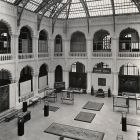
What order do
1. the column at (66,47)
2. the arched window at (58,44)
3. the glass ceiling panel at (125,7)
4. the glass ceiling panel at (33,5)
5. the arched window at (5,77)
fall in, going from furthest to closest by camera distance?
1. the arched window at (58,44)
2. the column at (66,47)
3. the glass ceiling panel at (125,7)
4. the glass ceiling panel at (33,5)
5. the arched window at (5,77)

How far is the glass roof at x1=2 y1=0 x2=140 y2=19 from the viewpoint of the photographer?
24.4 metres

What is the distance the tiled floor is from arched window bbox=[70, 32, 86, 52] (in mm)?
10784

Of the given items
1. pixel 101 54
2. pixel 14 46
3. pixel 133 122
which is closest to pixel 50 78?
pixel 101 54

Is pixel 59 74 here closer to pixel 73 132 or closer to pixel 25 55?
pixel 25 55

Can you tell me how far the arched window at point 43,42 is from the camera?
88.3 feet

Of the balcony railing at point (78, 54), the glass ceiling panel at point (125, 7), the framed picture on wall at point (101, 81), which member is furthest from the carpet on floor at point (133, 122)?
the glass ceiling panel at point (125, 7)

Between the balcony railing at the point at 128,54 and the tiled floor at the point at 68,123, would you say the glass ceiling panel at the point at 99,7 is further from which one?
the tiled floor at the point at 68,123

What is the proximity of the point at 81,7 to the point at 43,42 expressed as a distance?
8.05 meters

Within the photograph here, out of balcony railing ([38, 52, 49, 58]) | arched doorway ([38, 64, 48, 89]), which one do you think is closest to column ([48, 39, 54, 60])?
balcony railing ([38, 52, 49, 58])

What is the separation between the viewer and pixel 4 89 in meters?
19.7

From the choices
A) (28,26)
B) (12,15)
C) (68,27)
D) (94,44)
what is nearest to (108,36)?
(94,44)

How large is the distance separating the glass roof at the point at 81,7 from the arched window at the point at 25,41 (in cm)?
308

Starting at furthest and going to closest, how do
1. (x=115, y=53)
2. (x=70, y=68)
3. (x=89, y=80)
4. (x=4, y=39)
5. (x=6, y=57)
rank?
1. (x=70, y=68)
2. (x=89, y=80)
3. (x=115, y=53)
4. (x=4, y=39)
5. (x=6, y=57)

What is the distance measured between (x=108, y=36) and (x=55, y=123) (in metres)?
18.4
